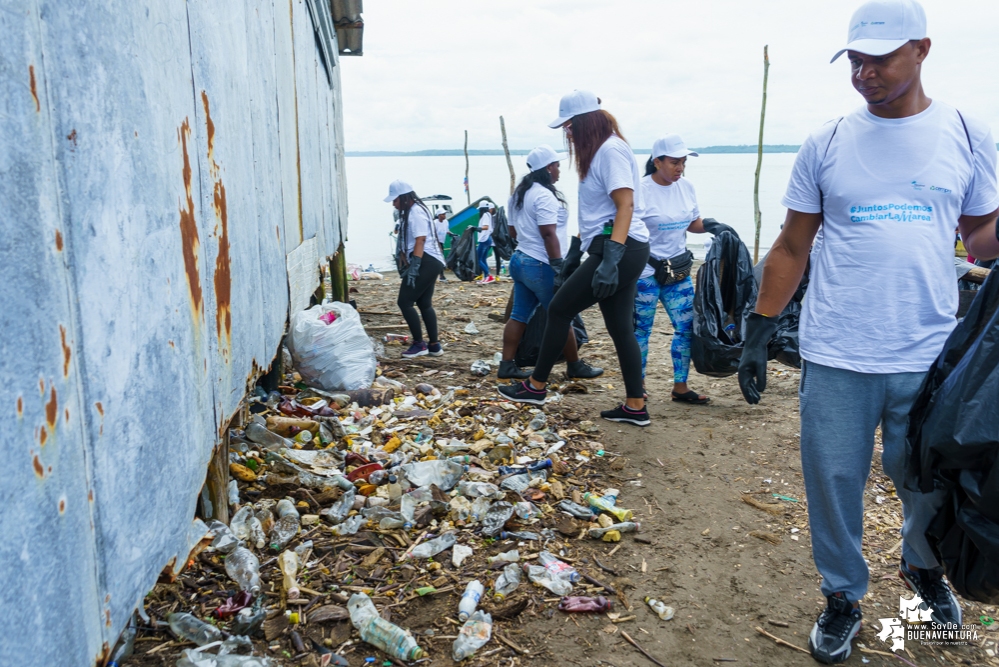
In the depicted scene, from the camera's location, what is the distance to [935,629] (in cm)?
268

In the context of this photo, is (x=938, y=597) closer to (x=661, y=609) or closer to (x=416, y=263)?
(x=661, y=609)

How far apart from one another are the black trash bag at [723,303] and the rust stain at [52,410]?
4.40 meters

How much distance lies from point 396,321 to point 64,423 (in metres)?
7.93

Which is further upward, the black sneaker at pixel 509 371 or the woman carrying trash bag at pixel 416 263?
the woman carrying trash bag at pixel 416 263

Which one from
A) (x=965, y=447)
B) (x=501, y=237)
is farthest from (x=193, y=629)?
(x=501, y=237)

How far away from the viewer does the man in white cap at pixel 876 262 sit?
230 cm

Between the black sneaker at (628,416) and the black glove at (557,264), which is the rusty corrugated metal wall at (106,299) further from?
the black glove at (557,264)

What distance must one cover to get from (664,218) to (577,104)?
48.1 inches

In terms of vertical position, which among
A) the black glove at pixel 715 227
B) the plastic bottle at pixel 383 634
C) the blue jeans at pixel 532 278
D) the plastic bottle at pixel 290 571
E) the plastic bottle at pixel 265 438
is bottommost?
the plastic bottle at pixel 383 634

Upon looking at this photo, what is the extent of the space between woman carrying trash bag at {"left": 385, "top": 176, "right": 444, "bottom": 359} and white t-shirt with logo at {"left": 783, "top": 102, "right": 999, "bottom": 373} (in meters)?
4.96

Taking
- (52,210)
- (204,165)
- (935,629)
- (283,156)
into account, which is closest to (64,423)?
(52,210)

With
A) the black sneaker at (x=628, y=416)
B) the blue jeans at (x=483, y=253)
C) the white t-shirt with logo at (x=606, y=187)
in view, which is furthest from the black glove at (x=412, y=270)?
the blue jeans at (x=483, y=253)

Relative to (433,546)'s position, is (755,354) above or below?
above

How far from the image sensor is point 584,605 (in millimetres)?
2840
